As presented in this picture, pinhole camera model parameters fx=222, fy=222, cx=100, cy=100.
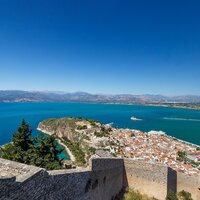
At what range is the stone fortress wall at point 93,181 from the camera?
4801 millimetres

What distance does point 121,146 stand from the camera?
1409 inches

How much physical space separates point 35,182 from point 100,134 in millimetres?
34366

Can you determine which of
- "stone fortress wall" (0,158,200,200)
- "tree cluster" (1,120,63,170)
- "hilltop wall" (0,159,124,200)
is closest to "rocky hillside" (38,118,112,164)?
"tree cluster" (1,120,63,170)

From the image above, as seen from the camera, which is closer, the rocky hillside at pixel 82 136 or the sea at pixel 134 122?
the rocky hillside at pixel 82 136

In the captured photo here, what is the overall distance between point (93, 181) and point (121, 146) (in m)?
27.8

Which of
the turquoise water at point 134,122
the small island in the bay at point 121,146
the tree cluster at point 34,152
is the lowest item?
the turquoise water at point 134,122

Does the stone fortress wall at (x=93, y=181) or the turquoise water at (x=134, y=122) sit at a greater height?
the stone fortress wall at (x=93, y=181)

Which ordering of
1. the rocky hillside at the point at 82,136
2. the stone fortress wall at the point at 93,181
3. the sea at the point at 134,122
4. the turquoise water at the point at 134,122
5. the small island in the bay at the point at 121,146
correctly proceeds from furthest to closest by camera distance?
the turquoise water at the point at 134,122 → the sea at the point at 134,122 → the rocky hillside at the point at 82,136 → the small island in the bay at the point at 121,146 → the stone fortress wall at the point at 93,181

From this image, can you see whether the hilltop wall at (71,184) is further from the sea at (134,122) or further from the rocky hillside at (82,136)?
the sea at (134,122)

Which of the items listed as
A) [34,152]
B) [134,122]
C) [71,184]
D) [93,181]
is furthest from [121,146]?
[134,122]

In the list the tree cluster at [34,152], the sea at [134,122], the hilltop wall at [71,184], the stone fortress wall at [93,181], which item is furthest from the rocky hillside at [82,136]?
the hilltop wall at [71,184]

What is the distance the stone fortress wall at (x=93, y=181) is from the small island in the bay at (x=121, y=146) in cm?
1302

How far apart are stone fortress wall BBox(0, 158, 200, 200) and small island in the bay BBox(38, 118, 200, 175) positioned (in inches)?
512

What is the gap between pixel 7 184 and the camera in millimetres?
4258
